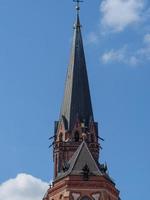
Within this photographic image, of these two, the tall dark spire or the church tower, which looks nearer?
the church tower

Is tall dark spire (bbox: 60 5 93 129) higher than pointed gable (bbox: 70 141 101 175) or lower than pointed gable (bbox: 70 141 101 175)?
higher

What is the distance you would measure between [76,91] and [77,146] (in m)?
8.47

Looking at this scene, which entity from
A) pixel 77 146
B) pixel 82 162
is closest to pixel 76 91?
pixel 77 146

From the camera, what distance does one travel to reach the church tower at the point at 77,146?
82125 mm

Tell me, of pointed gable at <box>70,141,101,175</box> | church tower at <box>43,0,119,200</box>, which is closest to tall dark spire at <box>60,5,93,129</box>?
church tower at <box>43,0,119,200</box>

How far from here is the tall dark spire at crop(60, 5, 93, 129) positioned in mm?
96000

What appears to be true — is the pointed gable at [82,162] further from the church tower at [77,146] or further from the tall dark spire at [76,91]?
the tall dark spire at [76,91]

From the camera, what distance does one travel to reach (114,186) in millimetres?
84250

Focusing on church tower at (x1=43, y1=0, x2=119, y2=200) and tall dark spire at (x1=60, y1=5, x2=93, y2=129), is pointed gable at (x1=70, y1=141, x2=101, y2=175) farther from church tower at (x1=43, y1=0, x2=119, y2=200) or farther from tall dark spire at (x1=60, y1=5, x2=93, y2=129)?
tall dark spire at (x1=60, y1=5, x2=93, y2=129)

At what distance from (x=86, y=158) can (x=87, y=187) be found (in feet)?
14.5

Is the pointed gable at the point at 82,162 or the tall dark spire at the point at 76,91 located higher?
the tall dark spire at the point at 76,91

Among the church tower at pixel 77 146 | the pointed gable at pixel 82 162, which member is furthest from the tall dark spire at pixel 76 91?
the pointed gable at pixel 82 162

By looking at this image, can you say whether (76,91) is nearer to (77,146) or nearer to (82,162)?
(77,146)

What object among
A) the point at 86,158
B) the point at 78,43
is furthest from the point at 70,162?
the point at 78,43
